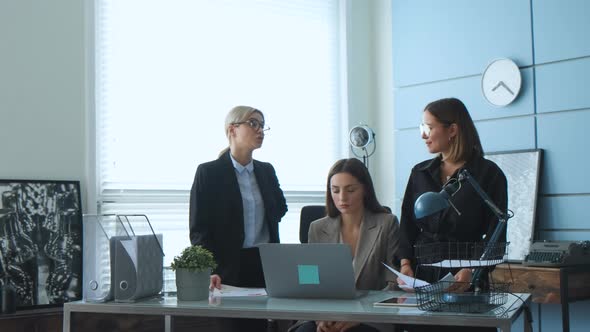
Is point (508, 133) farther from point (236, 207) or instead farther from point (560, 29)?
point (236, 207)

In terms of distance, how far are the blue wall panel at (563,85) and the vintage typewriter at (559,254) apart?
2.82 feet

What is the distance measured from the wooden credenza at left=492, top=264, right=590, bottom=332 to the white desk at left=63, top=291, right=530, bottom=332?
1374 millimetres

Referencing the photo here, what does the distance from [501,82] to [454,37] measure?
0.56 m

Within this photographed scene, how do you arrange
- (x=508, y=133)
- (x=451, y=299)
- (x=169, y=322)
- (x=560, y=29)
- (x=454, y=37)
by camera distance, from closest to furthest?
(x=451, y=299) → (x=169, y=322) → (x=560, y=29) → (x=508, y=133) → (x=454, y=37)

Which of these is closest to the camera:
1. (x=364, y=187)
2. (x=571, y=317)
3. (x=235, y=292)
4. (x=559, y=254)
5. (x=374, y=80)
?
(x=235, y=292)

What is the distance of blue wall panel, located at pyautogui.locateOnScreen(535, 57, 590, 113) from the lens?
4355 millimetres

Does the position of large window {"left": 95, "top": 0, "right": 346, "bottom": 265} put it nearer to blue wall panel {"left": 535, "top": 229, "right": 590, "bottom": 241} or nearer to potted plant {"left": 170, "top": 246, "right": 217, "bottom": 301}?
blue wall panel {"left": 535, "top": 229, "right": 590, "bottom": 241}

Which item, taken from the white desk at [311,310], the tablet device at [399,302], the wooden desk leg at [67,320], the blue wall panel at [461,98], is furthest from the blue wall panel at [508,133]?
the wooden desk leg at [67,320]

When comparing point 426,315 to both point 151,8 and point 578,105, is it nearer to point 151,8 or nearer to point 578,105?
point 578,105

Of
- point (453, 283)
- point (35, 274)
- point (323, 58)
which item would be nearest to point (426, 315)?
point (453, 283)

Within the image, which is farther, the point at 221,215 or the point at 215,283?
the point at 221,215

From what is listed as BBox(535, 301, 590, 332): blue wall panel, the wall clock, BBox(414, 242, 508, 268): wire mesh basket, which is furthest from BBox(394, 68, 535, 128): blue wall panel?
BBox(414, 242, 508, 268): wire mesh basket

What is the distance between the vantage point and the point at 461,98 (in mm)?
4992

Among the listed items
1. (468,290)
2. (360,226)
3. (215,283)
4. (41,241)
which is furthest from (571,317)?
(41,241)
